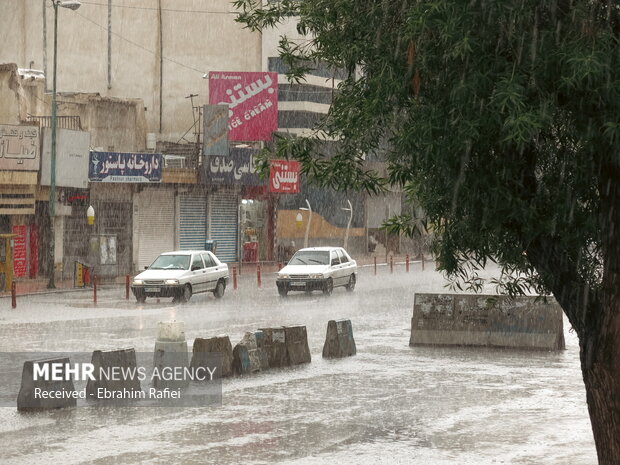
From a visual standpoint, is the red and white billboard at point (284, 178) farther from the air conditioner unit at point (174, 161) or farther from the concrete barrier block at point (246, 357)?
the concrete barrier block at point (246, 357)

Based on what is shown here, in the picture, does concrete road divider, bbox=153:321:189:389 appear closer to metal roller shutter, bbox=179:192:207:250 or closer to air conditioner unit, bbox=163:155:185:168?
air conditioner unit, bbox=163:155:185:168

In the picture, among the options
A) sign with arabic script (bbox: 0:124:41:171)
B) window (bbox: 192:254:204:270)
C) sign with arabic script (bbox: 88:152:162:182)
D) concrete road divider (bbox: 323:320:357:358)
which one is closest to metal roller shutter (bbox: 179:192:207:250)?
sign with arabic script (bbox: 88:152:162:182)

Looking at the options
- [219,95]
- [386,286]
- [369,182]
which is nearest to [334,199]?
[219,95]

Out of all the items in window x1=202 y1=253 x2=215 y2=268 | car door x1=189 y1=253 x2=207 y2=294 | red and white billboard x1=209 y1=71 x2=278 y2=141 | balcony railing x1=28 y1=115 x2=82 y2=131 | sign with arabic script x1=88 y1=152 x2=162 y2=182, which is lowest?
car door x1=189 y1=253 x2=207 y2=294

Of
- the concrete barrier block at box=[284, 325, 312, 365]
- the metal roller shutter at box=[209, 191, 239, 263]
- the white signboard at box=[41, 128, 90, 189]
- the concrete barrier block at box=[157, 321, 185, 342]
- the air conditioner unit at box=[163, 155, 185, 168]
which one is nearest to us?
the concrete barrier block at box=[157, 321, 185, 342]

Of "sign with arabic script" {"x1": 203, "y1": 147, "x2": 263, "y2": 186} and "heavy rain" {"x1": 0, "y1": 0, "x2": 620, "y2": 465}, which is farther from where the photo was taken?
"sign with arabic script" {"x1": 203, "y1": 147, "x2": 263, "y2": 186}

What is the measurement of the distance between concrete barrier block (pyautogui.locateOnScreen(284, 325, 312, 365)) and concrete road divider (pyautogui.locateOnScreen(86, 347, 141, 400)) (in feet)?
13.2

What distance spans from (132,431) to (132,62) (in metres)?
52.7

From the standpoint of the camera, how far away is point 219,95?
2163 inches

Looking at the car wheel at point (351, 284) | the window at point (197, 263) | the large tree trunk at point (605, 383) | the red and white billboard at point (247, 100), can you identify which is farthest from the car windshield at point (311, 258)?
the large tree trunk at point (605, 383)

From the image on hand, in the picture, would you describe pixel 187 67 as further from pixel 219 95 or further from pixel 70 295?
pixel 70 295

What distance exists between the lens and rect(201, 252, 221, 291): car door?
35125 mm

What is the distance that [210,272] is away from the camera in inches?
1389

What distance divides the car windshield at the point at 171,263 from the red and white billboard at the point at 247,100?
65.9 ft
